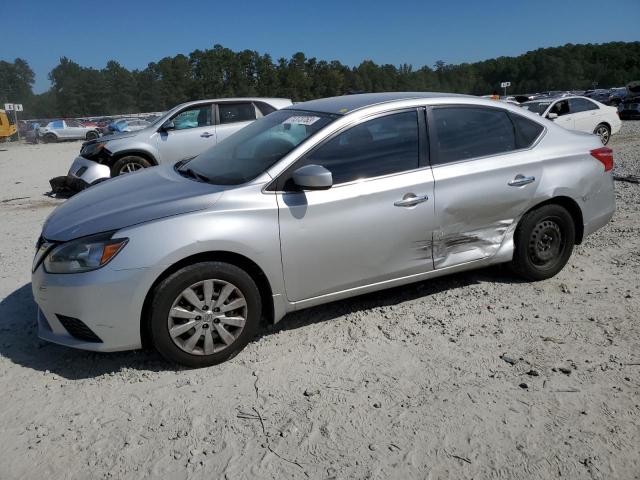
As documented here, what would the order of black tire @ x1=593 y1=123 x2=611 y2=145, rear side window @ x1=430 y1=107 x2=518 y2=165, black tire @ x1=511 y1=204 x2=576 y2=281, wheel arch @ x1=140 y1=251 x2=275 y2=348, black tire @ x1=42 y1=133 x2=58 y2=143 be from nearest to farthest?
wheel arch @ x1=140 y1=251 x2=275 y2=348 → rear side window @ x1=430 y1=107 x2=518 y2=165 → black tire @ x1=511 y1=204 x2=576 y2=281 → black tire @ x1=593 y1=123 x2=611 y2=145 → black tire @ x1=42 y1=133 x2=58 y2=143

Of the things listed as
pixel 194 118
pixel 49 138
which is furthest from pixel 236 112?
pixel 49 138

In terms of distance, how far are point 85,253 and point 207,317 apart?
32.1 inches

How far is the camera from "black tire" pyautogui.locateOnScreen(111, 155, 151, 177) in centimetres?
920

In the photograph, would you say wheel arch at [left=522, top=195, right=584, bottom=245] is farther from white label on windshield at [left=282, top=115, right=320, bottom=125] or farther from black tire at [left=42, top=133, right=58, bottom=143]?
black tire at [left=42, top=133, right=58, bottom=143]

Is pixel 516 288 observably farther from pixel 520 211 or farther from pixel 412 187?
pixel 412 187

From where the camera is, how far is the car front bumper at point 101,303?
3.05m

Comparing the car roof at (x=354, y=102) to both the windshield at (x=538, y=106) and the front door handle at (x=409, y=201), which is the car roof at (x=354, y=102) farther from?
the windshield at (x=538, y=106)

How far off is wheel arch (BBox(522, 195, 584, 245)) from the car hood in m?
2.64

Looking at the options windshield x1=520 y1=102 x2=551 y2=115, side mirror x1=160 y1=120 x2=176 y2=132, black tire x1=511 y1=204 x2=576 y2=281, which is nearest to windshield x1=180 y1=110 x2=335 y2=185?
black tire x1=511 y1=204 x2=576 y2=281

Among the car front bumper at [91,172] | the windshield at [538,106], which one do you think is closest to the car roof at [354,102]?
the car front bumper at [91,172]

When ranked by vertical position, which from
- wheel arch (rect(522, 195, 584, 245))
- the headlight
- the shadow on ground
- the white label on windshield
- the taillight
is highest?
the white label on windshield

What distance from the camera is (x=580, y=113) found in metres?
14.7

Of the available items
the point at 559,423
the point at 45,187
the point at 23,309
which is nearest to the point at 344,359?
the point at 559,423

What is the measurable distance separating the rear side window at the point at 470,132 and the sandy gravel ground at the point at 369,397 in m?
1.17
